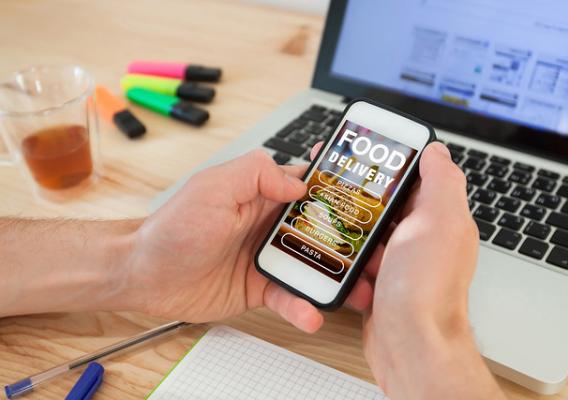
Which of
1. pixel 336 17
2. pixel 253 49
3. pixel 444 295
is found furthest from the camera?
pixel 253 49

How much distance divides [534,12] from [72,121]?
21.9 inches

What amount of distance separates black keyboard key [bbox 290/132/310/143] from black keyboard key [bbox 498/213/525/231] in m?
0.26

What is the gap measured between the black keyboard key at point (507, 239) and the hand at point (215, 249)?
157 mm

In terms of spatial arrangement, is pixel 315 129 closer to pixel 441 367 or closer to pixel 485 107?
pixel 485 107

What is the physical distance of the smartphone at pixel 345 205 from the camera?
0.50 m

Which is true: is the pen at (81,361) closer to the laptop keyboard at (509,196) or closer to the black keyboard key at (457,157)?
the laptop keyboard at (509,196)

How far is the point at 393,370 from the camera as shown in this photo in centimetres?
45

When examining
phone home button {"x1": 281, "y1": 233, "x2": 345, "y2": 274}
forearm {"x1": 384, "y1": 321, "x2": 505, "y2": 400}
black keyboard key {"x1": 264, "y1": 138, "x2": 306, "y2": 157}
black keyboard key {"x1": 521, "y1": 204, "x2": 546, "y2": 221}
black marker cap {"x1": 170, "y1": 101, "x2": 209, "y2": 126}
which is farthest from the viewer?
black marker cap {"x1": 170, "y1": 101, "x2": 209, "y2": 126}

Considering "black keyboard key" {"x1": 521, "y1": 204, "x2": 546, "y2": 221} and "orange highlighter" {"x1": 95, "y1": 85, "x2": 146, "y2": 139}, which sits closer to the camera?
"black keyboard key" {"x1": 521, "y1": 204, "x2": 546, "y2": 221}

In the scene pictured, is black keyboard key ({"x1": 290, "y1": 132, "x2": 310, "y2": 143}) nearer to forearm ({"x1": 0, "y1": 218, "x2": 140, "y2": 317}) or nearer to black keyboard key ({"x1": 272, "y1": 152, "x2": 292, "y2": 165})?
black keyboard key ({"x1": 272, "y1": 152, "x2": 292, "y2": 165})

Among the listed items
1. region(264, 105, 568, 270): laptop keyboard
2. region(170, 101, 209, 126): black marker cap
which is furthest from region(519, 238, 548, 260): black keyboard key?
region(170, 101, 209, 126): black marker cap

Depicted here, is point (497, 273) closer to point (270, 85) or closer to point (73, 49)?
point (270, 85)

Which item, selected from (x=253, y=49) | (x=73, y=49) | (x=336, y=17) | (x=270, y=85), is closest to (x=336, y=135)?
(x=336, y=17)

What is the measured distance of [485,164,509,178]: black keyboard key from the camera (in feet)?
2.22
